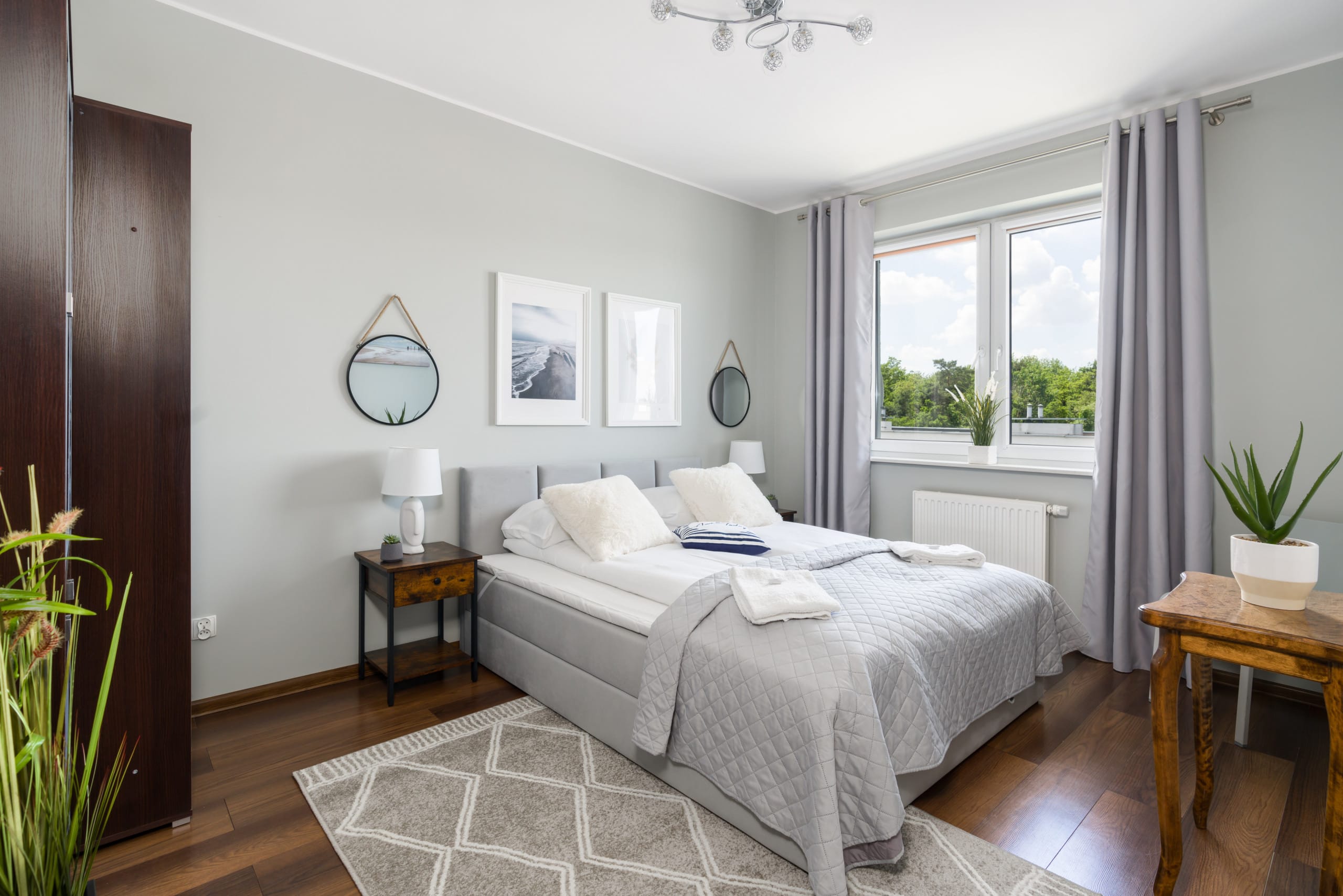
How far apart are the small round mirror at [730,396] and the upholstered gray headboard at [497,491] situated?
3.97ft

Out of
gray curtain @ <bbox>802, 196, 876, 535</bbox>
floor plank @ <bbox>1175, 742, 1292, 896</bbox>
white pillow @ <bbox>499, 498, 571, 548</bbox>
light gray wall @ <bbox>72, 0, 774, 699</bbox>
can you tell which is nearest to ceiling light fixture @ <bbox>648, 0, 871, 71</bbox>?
light gray wall @ <bbox>72, 0, 774, 699</bbox>

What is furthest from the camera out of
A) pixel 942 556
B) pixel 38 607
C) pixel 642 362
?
pixel 642 362

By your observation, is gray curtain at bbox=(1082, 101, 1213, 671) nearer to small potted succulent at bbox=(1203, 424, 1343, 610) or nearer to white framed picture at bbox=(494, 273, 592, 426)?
small potted succulent at bbox=(1203, 424, 1343, 610)

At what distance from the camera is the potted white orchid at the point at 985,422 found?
12.7ft

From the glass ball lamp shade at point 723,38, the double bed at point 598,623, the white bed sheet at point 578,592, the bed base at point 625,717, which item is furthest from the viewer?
the white bed sheet at point 578,592

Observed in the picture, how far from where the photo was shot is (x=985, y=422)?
3.91 metres

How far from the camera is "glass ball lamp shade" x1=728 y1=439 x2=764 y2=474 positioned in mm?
4422

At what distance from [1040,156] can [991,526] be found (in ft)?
6.63

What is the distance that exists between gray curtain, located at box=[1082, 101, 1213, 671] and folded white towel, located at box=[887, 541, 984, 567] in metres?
0.96

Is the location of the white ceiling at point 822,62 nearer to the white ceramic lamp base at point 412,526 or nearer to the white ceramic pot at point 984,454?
the white ceramic pot at point 984,454

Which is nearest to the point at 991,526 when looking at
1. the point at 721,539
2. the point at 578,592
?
the point at 721,539

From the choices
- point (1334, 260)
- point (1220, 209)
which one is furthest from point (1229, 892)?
point (1220, 209)

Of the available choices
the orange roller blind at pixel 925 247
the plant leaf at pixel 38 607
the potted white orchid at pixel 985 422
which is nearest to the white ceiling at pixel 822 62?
the orange roller blind at pixel 925 247

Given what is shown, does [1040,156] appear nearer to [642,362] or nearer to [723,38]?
[723,38]
